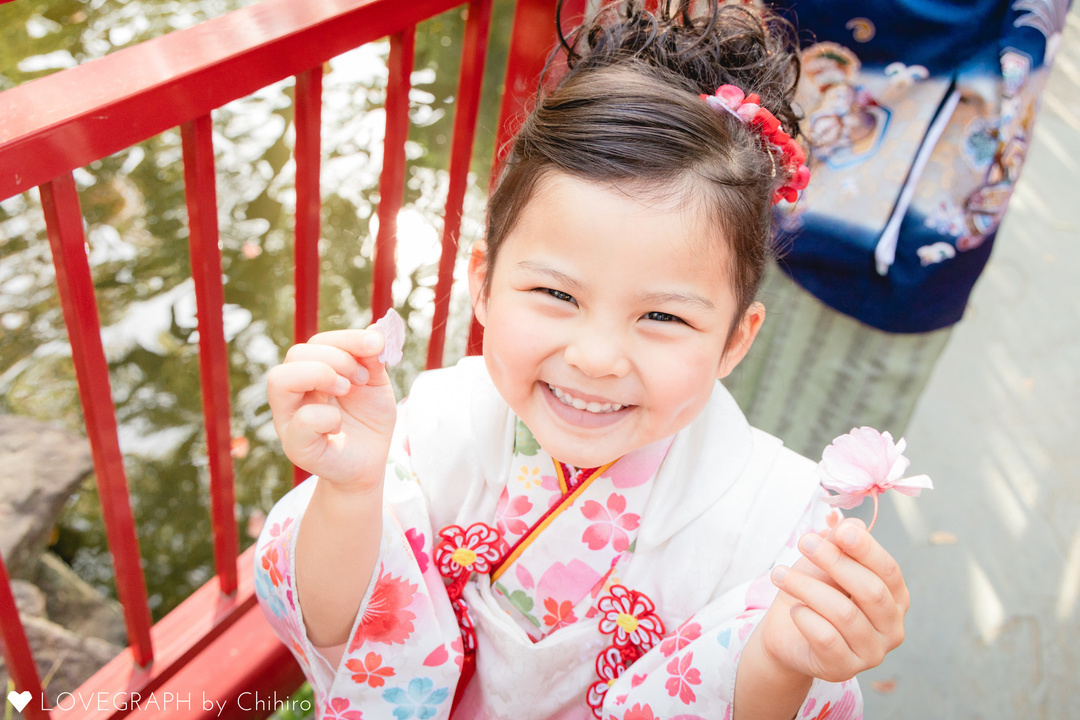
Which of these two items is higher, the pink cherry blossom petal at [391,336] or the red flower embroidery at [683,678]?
the pink cherry blossom petal at [391,336]

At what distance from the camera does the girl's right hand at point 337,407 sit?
917 mm

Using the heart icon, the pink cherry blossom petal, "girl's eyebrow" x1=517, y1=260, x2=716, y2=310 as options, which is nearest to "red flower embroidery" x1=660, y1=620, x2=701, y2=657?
"girl's eyebrow" x1=517, y1=260, x2=716, y2=310

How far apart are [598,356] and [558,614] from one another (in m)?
0.47

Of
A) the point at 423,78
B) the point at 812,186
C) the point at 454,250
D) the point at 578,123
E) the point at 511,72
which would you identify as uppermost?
the point at 578,123

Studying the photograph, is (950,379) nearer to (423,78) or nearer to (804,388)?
(804,388)

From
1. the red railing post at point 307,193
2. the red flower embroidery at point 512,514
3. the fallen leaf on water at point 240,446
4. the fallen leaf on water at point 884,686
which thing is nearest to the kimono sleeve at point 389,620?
the red flower embroidery at point 512,514

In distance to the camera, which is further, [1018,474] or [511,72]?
→ [1018,474]

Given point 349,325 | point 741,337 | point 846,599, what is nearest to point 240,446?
point 349,325

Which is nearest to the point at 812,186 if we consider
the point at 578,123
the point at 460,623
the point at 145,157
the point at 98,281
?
the point at 578,123

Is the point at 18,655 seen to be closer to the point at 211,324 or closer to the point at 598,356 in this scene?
the point at 211,324

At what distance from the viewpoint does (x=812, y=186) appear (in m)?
1.73

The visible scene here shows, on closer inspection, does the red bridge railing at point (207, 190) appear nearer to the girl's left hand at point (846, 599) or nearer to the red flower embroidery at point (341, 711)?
the red flower embroidery at point (341, 711)

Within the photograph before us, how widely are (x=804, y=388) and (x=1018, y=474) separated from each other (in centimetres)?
101

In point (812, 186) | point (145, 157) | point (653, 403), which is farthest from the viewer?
point (145, 157)
